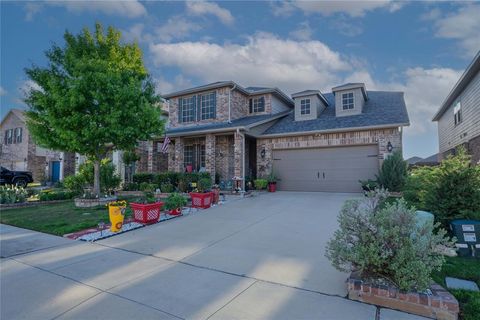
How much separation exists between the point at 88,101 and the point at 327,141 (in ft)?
36.1

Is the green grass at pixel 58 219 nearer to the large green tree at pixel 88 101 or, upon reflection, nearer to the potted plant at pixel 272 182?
the large green tree at pixel 88 101

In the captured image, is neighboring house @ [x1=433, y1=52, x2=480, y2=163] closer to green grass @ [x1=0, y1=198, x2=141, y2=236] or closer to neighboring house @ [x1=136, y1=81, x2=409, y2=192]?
neighboring house @ [x1=136, y1=81, x2=409, y2=192]

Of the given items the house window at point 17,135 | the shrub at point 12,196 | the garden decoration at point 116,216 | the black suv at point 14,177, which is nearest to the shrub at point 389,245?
the garden decoration at point 116,216

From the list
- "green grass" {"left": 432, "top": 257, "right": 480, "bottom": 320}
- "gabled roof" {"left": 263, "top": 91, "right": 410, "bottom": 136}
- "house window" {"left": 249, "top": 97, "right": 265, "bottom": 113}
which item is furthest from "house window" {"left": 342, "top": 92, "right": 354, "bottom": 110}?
"green grass" {"left": 432, "top": 257, "right": 480, "bottom": 320}

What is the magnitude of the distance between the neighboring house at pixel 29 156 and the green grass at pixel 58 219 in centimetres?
1456

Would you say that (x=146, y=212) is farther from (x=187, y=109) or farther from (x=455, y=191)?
(x=187, y=109)

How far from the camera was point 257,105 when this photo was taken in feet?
54.2

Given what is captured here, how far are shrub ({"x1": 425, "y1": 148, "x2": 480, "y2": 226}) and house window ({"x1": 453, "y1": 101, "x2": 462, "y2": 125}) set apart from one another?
41.3ft

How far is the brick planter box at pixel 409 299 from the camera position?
244 centimetres

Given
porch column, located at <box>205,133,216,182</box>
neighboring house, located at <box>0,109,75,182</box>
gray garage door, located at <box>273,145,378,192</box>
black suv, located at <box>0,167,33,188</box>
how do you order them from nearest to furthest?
gray garage door, located at <box>273,145,378,192</box>
porch column, located at <box>205,133,216,182</box>
black suv, located at <box>0,167,33,188</box>
neighboring house, located at <box>0,109,75,182</box>

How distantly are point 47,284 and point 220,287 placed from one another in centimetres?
232

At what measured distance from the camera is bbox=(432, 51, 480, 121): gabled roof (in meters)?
10.9

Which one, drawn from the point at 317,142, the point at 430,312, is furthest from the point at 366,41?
the point at 430,312

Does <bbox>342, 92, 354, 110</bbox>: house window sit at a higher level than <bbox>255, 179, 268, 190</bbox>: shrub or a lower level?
higher
